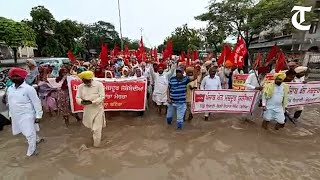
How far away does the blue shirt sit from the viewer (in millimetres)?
6582

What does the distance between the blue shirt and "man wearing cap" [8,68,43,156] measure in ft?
8.99

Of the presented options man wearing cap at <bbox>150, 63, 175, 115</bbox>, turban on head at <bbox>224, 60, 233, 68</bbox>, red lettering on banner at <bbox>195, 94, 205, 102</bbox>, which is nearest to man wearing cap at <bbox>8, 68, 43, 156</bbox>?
red lettering on banner at <bbox>195, 94, 205, 102</bbox>

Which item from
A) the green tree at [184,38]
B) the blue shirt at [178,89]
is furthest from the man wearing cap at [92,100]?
the green tree at [184,38]

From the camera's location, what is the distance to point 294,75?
23.9 feet

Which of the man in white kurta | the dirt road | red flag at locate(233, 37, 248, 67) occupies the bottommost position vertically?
the dirt road

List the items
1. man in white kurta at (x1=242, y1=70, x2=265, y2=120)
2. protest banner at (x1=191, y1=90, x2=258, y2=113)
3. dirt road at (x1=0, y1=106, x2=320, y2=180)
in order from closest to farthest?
dirt road at (x1=0, y1=106, x2=320, y2=180) → man in white kurta at (x1=242, y1=70, x2=265, y2=120) → protest banner at (x1=191, y1=90, x2=258, y2=113)

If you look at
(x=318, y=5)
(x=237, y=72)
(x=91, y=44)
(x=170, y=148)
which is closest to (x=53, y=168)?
(x=170, y=148)

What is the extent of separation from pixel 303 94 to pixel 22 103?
6.20 metres

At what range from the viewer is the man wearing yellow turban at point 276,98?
6.23 metres

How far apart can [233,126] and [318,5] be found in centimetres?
3150

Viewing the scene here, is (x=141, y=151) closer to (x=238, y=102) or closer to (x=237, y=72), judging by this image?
(x=238, y=102)

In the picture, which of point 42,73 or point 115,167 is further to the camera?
point 42,73

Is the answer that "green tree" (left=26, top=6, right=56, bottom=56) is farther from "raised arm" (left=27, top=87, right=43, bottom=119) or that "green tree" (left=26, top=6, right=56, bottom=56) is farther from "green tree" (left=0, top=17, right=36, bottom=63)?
"raised arm" (left=27, top=87, right=43, bottom=119)

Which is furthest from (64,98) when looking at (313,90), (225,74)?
(313,90)
